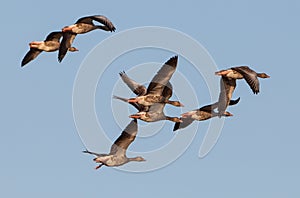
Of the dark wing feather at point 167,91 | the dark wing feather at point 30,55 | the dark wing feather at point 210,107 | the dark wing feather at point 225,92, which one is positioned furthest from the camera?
the dark wing feather at point 30,55

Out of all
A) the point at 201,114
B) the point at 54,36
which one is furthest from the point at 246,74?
the point at 54,36

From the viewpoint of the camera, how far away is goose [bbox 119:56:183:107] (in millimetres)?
44125

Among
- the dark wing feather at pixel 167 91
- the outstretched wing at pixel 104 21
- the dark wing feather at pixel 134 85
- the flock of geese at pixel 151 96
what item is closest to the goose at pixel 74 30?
the flock of geese at pixel 151 96

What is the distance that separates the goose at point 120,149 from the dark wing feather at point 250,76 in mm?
4660

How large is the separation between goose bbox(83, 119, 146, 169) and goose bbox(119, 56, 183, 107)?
2.89 feet

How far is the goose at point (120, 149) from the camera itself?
4478 centimetres

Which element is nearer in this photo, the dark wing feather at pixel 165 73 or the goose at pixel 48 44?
the dark wing feather at pixel 165 73

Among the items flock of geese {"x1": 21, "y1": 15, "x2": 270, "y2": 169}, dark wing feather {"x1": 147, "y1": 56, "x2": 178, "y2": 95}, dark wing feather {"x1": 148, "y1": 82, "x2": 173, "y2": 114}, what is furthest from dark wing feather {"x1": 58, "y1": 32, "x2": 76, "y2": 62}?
dark wing feather {"x1": 148, "y1": 82, "x2": 173, "y2": 114}

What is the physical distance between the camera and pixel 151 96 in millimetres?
44906

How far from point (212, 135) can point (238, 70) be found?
13.3ft

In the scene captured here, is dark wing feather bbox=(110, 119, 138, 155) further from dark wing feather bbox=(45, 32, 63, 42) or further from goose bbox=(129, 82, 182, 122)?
dark wing feather bbox=(45, 32, 63, 42)

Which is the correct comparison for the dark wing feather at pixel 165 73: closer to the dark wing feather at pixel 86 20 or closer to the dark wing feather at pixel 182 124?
the dark wing feather at pixel 182 124

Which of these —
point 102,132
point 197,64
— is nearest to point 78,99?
point 102,132

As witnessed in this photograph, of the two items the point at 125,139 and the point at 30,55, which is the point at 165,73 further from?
the point at 30,55
